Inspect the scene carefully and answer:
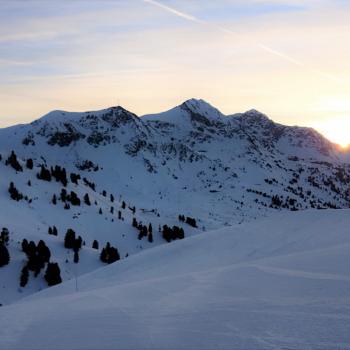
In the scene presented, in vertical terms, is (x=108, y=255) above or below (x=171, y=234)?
above

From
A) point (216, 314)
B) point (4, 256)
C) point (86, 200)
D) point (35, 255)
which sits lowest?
point (35, 255)

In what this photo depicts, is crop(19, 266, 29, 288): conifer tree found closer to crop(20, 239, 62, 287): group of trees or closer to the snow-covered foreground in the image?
crop(20, 239, 62, 287): group of trees

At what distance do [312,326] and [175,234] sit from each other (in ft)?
399

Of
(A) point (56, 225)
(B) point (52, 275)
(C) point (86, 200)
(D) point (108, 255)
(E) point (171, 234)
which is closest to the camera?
(B) point (52, 275)

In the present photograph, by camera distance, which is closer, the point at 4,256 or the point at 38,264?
the point at 4,256

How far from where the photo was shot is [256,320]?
31.1ft

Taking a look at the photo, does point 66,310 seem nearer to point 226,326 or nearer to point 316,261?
point 226,326

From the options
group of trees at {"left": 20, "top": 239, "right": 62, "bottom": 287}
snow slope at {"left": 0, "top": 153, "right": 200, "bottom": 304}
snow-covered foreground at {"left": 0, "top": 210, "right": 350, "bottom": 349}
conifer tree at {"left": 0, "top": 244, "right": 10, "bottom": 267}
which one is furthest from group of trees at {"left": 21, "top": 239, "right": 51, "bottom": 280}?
snow-covered foreground at {"left": 0, "top": 210, "right": 350, "bottom": 349}

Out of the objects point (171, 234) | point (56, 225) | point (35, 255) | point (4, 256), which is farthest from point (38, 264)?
point (171, 234)

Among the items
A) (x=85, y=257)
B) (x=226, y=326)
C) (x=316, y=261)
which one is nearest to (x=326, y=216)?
(x=316, y=261)

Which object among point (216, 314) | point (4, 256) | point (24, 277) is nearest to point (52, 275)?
point (24, 277)

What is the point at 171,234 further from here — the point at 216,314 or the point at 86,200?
the point at 216,314

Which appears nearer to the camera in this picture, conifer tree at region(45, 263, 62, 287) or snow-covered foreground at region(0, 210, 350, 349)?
snow-covered foreground at region(0, 210, 350, 349)

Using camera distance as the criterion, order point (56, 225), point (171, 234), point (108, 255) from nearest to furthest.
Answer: point (108, 255)
point (56, 225)
point (171, 234)
